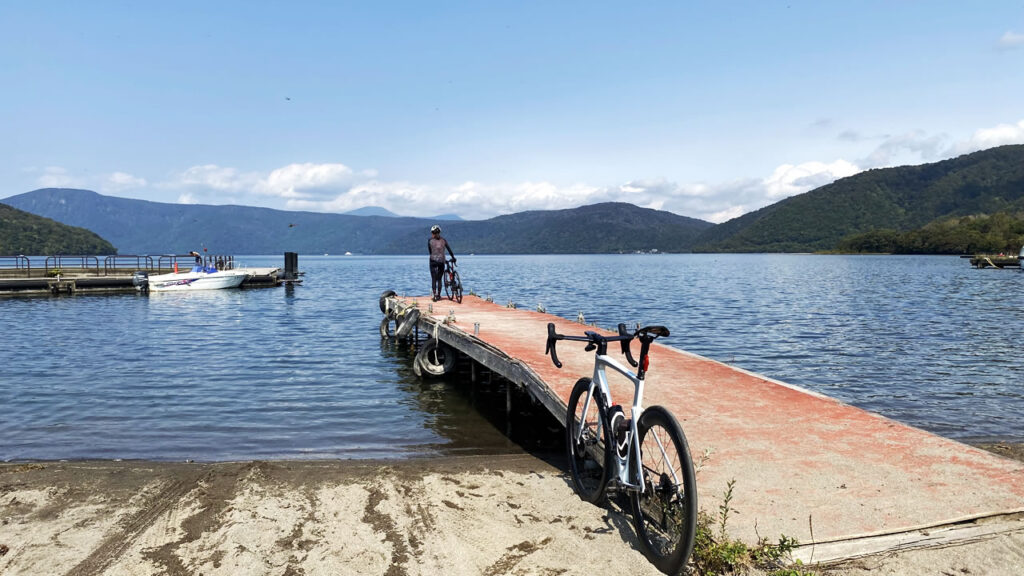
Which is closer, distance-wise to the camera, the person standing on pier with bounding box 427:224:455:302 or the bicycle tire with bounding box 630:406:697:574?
the bicycle tire with bounding box 630:406:697:574

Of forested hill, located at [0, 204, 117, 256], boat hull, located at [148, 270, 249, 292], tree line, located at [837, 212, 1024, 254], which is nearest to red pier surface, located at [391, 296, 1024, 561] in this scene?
boat hull, located at [148, 270, 249, 292]

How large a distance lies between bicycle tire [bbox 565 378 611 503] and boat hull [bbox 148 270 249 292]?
146ft

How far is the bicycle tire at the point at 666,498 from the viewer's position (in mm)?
4246

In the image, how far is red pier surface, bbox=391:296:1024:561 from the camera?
4.67m

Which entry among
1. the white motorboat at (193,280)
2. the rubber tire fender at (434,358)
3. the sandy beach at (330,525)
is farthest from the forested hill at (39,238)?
the sandy beach at (330,525)

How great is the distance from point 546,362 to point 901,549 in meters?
6.31

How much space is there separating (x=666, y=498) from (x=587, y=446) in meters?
1.65

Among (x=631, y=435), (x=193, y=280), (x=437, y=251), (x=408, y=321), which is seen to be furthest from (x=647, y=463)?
(x=193, y=280)

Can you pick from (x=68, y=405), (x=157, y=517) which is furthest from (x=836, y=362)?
(x=68, y=405)

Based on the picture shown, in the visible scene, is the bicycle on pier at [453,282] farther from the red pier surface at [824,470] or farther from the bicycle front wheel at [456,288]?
the red pier surface at [824,470]

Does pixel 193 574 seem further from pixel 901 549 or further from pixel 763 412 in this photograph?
pixel 763 412

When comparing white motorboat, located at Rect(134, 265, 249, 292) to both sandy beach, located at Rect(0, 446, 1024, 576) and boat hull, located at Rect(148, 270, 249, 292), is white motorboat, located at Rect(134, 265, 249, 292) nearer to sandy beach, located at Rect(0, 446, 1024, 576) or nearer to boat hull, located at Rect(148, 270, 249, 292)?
boat hull, located at Rect(148, 270, 249, 292)

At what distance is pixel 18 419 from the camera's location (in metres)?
11.6

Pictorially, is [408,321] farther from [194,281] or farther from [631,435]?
[194,281]
